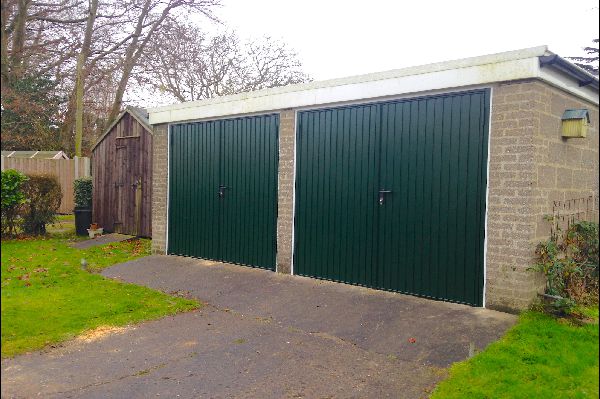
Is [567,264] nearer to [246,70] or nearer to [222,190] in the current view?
[222,190]

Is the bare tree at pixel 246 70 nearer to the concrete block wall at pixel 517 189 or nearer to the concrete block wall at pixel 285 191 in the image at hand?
the concrete block wall at pixel 285 191

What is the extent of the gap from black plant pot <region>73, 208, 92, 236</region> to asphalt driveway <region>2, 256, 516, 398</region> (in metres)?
0.40

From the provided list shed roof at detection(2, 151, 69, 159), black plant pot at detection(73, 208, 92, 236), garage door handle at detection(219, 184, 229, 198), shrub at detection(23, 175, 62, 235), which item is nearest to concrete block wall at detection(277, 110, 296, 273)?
garage door handle at detection(219, 184, 229, 198)

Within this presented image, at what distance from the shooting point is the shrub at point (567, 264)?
1331mm

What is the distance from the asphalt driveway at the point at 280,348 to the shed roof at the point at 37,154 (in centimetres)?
75

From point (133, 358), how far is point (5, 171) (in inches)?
116

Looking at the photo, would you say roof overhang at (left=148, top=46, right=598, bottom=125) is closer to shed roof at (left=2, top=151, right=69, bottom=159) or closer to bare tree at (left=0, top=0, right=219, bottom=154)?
bare tree at (left=0, top=0, right=219, bottom=154)

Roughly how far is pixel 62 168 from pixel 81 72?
41 cm

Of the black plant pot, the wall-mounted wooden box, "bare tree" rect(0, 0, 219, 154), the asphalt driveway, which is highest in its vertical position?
"bare tree" rect(0, 0, 219, 154)

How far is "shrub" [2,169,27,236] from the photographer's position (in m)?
1.11

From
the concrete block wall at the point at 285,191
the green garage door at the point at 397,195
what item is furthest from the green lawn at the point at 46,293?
the concrete block wall at the point at 285,191

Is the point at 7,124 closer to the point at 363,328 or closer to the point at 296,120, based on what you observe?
the point at 363,328

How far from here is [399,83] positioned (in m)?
5.46

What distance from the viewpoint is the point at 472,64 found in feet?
15.9
